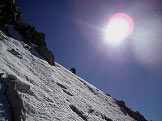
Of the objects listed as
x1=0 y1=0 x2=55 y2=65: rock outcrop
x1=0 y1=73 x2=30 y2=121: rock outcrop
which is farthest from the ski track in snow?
x1=0 y1=0 x2=55 y2=65: rock outcrop

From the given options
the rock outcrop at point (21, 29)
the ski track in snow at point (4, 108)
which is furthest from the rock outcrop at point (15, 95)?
the rock outcrop at point (21, 29)

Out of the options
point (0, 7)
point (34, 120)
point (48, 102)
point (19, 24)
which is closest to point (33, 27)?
point (19, 24)

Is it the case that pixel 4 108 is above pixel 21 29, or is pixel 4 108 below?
below

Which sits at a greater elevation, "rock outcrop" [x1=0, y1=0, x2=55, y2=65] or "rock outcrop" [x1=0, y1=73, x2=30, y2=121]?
"rock outcrop" [x1=0, y1=0, x2=55, y2=65]

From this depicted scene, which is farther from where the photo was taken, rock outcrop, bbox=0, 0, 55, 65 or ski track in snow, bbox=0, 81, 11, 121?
rock outcrop, bbox=0, 0, 55, 65

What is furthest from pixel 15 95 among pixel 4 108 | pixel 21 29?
pixel 21 29

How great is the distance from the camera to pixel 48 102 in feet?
45.9

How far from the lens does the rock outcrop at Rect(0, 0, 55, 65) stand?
3287 cm

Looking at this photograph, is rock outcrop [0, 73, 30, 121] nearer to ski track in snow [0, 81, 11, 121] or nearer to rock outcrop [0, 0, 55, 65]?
ski track in snow [0, 81, 11, 121]

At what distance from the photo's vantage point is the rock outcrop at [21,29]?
32866 mm

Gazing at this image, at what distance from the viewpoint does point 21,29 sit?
42.9 m

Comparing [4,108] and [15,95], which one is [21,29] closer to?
[15,95]

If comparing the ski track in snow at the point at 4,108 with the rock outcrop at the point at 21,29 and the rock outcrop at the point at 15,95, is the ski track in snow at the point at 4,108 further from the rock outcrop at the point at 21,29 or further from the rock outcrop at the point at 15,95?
the rock outcrop at the point at 21,29

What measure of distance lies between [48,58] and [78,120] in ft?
74.3
